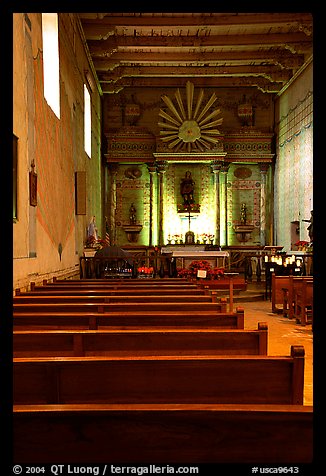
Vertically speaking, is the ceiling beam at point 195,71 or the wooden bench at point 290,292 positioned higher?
the ceiling beam at point 195,71

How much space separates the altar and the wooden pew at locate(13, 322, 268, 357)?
8.50 metres

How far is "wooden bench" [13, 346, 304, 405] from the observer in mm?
2414

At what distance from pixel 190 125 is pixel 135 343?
15.6 metres

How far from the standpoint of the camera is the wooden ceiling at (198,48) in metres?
13.3

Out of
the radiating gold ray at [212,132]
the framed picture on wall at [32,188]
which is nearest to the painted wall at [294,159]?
the radiating gold ray at [212,132]

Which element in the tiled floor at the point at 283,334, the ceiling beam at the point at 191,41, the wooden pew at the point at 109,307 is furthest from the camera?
the ceiling beam at the point at 191,41

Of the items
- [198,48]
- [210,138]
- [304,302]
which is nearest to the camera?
[304,302]

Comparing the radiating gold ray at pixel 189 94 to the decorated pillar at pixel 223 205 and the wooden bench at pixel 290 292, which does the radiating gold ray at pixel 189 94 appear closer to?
the decorated pillar at pixel 223 205

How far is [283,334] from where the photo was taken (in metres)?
7.75

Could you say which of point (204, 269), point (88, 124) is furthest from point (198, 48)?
point (204, 269)

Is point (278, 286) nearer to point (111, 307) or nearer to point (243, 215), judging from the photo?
point (111, 307)

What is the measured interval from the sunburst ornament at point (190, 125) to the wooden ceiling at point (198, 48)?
919mm
